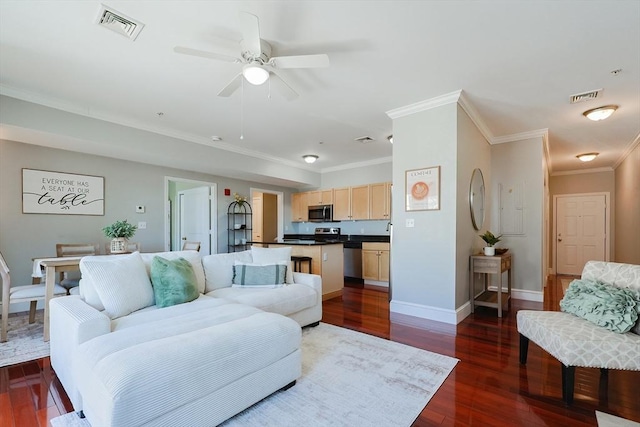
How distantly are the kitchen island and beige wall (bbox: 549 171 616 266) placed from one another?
6.16 m

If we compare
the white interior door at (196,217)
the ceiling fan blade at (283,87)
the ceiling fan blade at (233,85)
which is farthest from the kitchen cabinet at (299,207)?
the ceiling fan blade at (233,85)

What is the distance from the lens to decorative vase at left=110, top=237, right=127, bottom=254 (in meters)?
3.61

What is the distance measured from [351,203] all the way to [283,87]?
4.26 m

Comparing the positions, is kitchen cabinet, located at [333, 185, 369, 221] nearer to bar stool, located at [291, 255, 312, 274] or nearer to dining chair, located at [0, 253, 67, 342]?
bar stool, located at [291, 255, 312, 274]

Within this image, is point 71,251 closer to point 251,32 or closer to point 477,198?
point 251,32

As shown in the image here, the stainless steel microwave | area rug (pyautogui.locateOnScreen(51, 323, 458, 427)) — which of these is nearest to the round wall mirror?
area rug (pyautogui.locateOnScreen(51, 323, 458, 427))

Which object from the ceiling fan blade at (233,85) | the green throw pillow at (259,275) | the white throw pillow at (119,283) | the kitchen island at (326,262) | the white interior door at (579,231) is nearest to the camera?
the white throw pillow at (119,283)

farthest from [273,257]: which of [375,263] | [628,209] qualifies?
[628,209]

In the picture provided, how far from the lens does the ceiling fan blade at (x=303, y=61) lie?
2.23 meters

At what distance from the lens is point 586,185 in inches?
286

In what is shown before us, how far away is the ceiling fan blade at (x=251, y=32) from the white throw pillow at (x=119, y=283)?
6.61ft

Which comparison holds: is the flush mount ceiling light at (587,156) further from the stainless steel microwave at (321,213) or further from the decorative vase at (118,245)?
the decorative vase at (118,245)

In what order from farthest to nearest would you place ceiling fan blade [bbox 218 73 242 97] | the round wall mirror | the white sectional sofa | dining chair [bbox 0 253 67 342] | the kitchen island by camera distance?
the kitchen island < the round wall mirror < dining chair [bbox 0 253 67 342] < ceiling fan blade [bbox 218 73 242 97] < the white sectional sofa

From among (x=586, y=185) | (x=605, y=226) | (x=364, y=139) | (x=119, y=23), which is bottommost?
(x=605, y=226)
